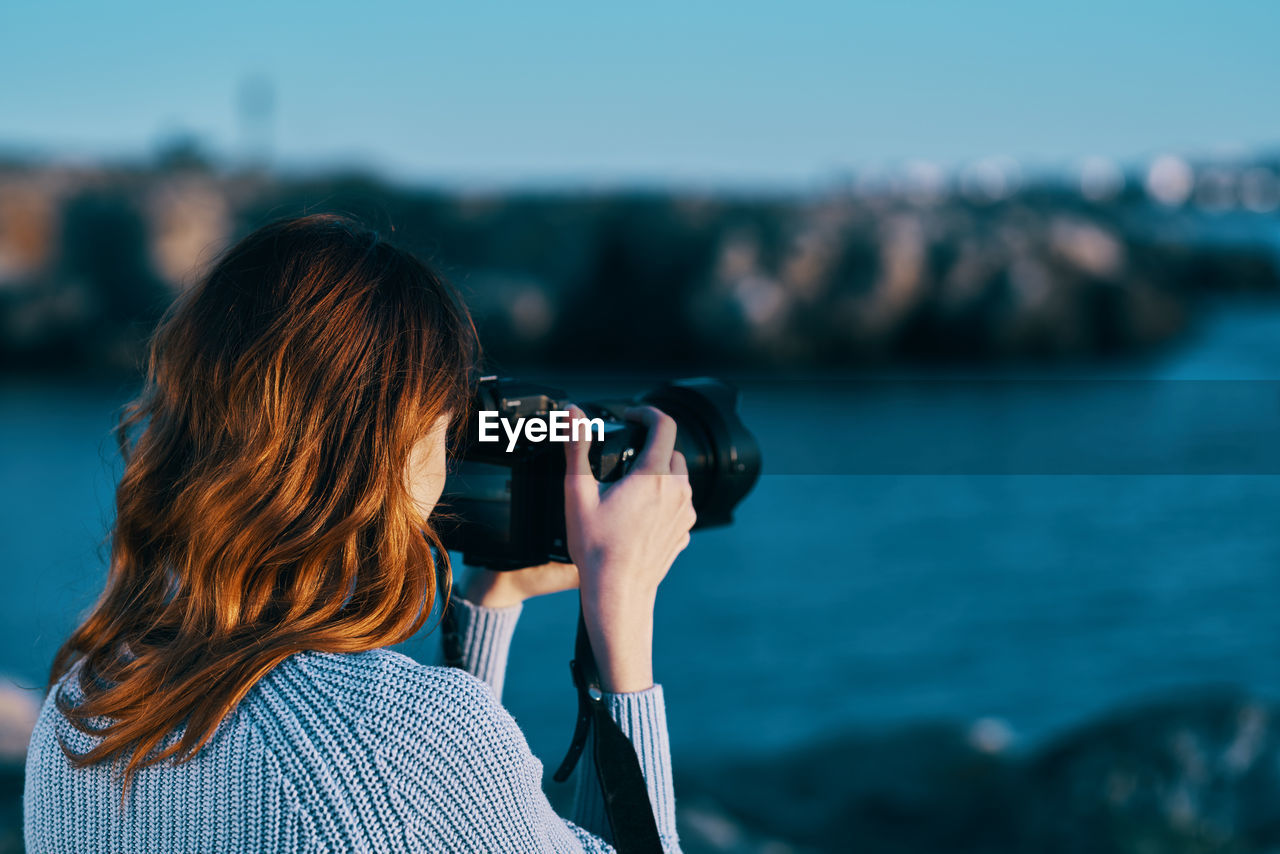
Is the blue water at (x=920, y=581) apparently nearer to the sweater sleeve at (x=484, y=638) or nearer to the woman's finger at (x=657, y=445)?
the sweater sleeve at (x=484, y=638)

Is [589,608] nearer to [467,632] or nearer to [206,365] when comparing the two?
[467,632]

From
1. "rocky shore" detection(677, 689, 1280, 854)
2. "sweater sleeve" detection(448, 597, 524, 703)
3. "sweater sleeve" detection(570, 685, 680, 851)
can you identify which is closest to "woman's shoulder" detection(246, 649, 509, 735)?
"sweater sleeve" detection(570, 685, 680, 851)

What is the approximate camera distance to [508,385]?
1.53 metres

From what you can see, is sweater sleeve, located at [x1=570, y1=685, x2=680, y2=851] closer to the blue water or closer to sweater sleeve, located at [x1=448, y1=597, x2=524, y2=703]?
sweater sleeve, located at [x1=448, y1=597, x2=524, y2=703]

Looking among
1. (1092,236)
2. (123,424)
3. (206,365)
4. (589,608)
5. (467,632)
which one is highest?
(1092,236)

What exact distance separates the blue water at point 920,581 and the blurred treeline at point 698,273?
5188mm

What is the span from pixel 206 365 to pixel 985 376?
16.0m

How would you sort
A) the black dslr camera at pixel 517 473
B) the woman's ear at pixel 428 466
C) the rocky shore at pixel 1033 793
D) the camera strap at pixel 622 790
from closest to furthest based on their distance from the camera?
the woman's ear at pixel 428 466 < the camera strap at pixel 622 790 < the black dslr camera at pixel 517 473 < the rocky shore at pixel 1033 793

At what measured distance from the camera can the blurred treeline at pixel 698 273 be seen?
17.6 m

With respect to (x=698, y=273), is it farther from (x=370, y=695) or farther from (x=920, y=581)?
(x=370, y=695)

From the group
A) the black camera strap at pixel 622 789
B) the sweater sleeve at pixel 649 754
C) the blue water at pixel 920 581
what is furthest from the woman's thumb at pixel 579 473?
the blue water at pixel 920 581

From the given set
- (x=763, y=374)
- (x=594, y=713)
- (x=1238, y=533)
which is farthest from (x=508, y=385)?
(x=763, y=374)

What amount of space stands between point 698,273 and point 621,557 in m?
17.9

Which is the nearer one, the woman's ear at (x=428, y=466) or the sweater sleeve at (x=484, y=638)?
the woman's ear at (x=428, y=466)
